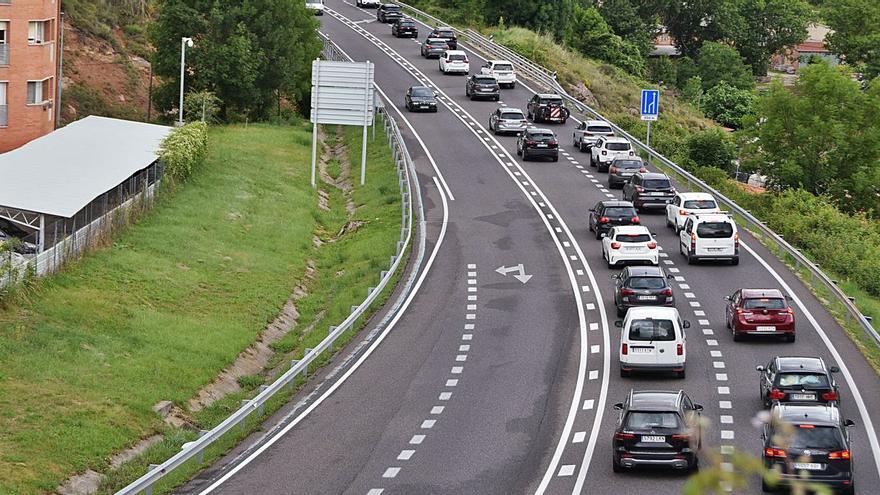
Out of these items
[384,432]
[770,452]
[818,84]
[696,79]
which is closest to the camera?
[770,452]

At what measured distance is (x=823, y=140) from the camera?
6969 cm

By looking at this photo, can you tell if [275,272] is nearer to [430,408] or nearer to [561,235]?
[561,235]

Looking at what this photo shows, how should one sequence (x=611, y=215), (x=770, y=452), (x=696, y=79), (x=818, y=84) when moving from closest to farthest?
(x=770, y=452)
(x=611, y=215)
(x=818, y=84)
(x=696, y=79)

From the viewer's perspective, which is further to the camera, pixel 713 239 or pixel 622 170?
pixel 622 170

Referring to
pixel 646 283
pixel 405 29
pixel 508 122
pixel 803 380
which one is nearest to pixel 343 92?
pixel 508 122

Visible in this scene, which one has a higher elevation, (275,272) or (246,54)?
(246,54)

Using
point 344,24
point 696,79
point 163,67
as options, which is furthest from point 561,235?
point 696,79

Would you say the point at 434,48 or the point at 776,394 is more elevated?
the point at 434,48

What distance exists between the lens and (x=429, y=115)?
77.9 metres

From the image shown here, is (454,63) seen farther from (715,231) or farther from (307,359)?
(307,359)

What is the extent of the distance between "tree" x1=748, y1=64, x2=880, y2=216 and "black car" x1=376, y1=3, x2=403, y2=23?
4725 cm

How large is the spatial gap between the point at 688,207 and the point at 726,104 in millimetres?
77660

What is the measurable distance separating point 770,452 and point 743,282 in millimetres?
20678

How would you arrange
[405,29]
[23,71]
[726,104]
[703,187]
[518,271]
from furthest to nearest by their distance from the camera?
[726,104]
[405,29]
[23,71]
[703,187]
[518,271]
